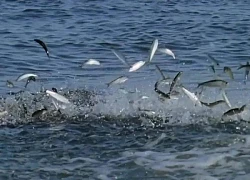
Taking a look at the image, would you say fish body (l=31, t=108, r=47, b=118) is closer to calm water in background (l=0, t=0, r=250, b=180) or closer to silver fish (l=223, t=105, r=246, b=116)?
calm water in background (l=0, t=0, r=250, b=180)

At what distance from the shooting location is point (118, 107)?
9.14 m

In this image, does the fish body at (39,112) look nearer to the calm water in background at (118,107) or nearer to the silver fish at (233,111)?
the calm water in background at (118,107)

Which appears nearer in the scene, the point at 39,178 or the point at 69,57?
the point at 39,178

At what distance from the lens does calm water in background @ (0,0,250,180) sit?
6812mm

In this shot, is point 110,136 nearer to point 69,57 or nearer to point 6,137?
point 6,137

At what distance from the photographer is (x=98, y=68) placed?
1245 cm

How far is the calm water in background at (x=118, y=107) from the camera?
681 centimetres

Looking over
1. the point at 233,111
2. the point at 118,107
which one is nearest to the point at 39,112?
the point at 118,107

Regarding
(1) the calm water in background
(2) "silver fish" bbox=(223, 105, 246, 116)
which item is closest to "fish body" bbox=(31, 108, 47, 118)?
(1) the calm water in background

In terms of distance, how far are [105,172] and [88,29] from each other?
1076 cm

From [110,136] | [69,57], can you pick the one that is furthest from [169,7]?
[110,136]

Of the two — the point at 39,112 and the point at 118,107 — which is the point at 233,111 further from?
the point at 39,112

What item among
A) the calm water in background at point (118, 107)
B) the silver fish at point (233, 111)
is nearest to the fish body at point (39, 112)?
the calm water in background at point (118, 107)

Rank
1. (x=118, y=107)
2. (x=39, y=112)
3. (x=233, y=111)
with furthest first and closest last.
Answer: (x=118, y=107)
(x=39, y=112)
(x=233, y=111)
